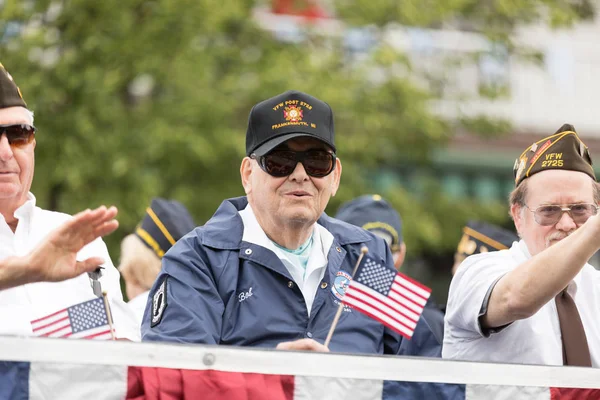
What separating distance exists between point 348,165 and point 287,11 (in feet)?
11.8

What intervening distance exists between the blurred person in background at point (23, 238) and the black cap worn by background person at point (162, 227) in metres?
2.28

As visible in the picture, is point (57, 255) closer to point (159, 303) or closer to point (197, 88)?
point (159, 303)

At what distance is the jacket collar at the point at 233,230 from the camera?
4.44m

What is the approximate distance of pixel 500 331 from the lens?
4.54 m

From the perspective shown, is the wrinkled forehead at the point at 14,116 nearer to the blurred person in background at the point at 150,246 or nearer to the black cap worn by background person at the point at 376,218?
the blurred person in background at the point at 150,246

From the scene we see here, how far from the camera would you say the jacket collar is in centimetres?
444

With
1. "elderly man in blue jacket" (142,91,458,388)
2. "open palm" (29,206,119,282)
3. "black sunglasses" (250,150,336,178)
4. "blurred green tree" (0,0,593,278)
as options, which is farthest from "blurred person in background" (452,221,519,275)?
"blurred green tree" (0,0,593,278)

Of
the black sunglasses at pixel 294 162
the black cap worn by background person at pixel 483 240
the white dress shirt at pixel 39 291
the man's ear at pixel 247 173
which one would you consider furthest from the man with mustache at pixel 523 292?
the black cap worn by background person at pixel 483 240

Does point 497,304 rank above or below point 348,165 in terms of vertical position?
below

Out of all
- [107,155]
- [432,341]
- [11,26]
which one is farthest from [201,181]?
[432,341]

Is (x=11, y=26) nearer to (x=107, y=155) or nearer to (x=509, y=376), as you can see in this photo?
(x=107, y=155)

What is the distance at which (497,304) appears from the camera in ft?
14.0

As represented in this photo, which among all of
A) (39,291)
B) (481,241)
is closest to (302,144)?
(39,291)

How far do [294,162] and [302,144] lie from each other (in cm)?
8
